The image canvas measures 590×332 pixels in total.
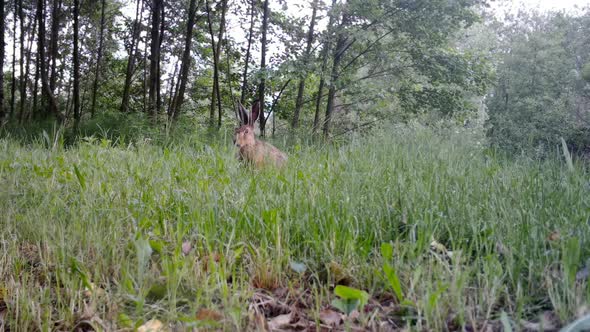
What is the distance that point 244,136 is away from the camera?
18.4ft

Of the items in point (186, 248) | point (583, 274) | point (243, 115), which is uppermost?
point (243, 115)

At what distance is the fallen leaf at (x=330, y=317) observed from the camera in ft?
5.55

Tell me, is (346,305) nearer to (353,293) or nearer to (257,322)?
(353,293)

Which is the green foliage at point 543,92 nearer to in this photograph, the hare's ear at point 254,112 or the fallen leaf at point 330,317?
the hare's ear at point 254,112

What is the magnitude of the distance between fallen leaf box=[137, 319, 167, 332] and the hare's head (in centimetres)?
380

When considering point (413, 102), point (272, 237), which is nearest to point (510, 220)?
point (272, 237)

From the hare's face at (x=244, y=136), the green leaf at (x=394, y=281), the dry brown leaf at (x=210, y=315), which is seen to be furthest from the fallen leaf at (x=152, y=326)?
the hare's face at (x=244, y=136)

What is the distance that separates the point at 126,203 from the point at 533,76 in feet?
19.5

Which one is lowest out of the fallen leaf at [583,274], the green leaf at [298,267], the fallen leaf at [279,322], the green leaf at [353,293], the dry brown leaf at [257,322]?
the fallen leaf at [279,322]

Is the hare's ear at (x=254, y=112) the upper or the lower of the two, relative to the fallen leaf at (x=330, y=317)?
upper

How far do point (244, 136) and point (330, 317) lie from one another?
4.07 m

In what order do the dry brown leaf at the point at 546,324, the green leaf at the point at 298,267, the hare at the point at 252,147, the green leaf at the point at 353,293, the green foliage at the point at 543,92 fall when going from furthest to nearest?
the green foliage at the point at 543,92, the hare at the point at 252,147, the green leaf at the point at 298,267, the green leaf at the point at 353,293, the dry brown leaf at the point at 546,324

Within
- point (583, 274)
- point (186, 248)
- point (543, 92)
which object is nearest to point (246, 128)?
point (186, 248)

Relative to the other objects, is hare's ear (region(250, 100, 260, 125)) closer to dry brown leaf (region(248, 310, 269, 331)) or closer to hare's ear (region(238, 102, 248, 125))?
hare's ear (region(238, 102, 248, 125))
